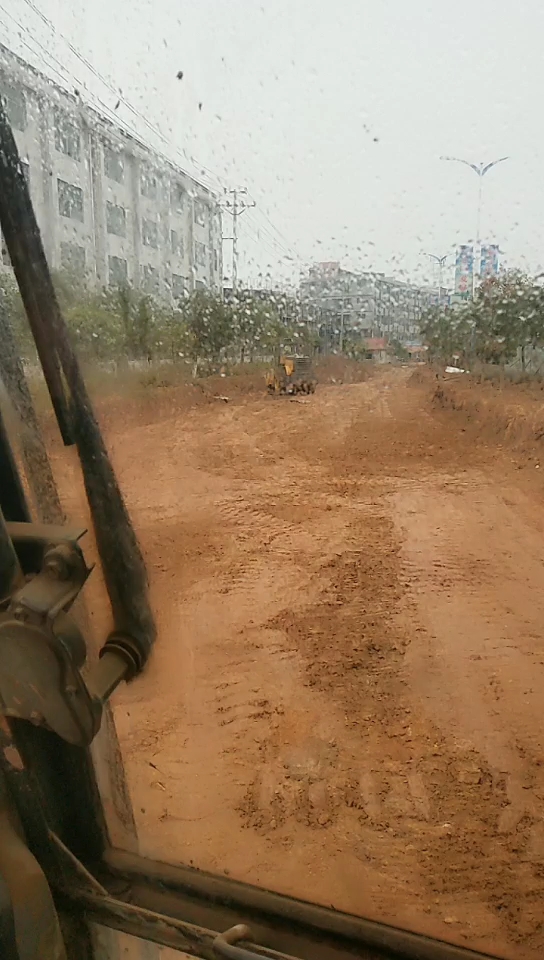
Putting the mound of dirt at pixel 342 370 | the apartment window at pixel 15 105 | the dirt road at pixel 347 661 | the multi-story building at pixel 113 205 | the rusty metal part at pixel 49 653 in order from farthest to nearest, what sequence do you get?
1. the mound of dirt at pixel 342 370
2. the dirt road at pixel 347 661
3. the multi-story building at pixel 113 205
4. the apartment window at pixel 15 105
5. the rusty metal part at pixel 49 653

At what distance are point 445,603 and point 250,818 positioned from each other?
641 millimetres

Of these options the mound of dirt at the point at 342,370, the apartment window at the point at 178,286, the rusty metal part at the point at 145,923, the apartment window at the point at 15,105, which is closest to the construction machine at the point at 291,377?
the mound of dirt at the point at 342,370

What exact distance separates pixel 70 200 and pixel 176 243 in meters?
0.23

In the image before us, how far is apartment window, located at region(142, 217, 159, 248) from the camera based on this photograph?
147 centimetres

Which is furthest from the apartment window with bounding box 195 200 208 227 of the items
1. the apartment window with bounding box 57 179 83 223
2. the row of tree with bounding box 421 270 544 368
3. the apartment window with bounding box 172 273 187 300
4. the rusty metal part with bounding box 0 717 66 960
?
the rusty metal part with bounding box 0 717 66 960

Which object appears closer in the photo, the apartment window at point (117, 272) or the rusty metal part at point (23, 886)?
the rusty metal part at point (23, 886)

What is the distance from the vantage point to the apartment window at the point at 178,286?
4.92 feet

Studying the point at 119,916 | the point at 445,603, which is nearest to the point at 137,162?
the point at 445,603

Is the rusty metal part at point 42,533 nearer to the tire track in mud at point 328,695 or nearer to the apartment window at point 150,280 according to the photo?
the tire track in mud at point 328,695

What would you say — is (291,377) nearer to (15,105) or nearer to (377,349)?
(377,349)

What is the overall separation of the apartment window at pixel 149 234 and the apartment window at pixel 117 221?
4cm

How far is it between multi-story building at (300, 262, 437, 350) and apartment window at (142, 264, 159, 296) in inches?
11.4

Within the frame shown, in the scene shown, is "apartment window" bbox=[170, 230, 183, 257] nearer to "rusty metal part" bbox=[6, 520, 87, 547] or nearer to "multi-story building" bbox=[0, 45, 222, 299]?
"multi-story building" bbox=[0, 45, 222, 299]

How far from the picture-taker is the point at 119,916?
1059 millimetres
